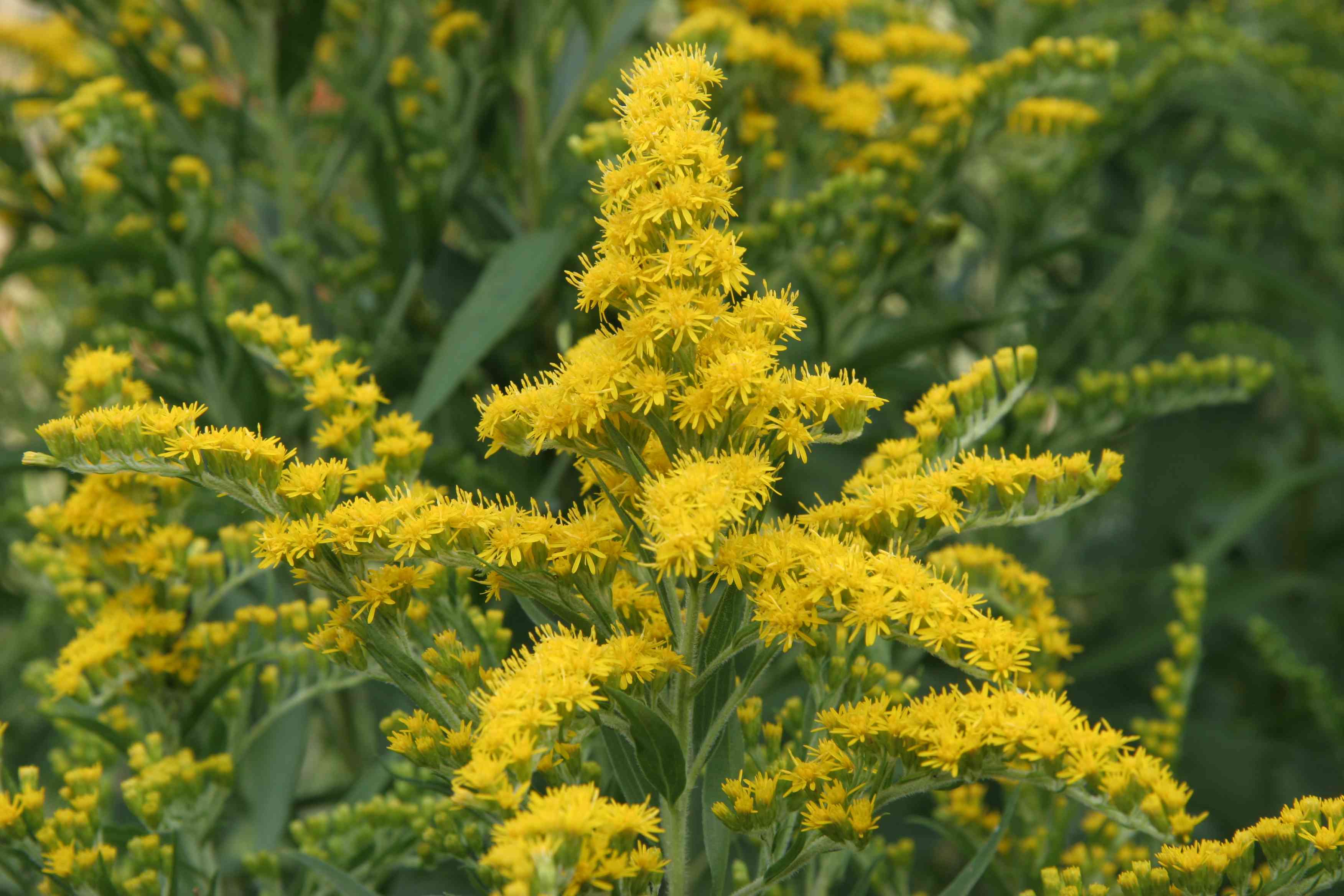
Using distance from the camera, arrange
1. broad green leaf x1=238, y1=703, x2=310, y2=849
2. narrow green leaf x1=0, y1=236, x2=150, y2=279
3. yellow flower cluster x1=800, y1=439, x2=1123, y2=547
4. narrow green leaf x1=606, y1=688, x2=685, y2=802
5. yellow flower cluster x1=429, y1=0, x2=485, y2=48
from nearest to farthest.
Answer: narrow green leaf x1=606, y1=688, x2=685, y2=802 < yellow flower cluster x1=800, y1=439, x2=1123, y2=547 < broad green leaf x1=238, y1=703, x2=310, y2=849 < narrow green leaf x1=0, y1=236, x2=150, y2=279 < yellow flower cluster x1=429, y1=0, x2=485, y2=48

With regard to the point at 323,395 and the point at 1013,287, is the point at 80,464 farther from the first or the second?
the point at 1013,287

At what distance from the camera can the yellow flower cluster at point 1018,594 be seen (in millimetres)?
1212

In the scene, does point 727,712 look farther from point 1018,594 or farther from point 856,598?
point 1018,594

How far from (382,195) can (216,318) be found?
320mm

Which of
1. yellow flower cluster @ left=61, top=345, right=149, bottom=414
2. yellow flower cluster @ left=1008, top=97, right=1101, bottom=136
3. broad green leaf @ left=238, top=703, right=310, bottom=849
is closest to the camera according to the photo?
yellow flower cluster @ left=61, top=345, right=149, bottom=414

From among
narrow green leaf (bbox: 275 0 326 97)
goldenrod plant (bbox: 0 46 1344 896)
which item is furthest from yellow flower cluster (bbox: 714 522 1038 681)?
narrow green leaf (bbox: 275 0 326 97)

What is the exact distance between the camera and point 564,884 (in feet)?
2.42

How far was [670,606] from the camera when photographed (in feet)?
3.04

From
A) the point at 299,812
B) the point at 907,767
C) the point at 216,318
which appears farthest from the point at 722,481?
the point at 299,812

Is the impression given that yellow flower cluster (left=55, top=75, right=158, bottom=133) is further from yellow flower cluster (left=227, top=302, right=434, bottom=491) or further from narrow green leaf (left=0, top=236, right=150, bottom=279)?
yellow flower cluster (left=227, top=302, right=434, bottom=491)

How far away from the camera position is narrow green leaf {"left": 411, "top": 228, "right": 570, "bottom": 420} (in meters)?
1.36

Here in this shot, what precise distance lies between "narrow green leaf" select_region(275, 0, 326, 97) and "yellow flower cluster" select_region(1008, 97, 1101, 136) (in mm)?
1034

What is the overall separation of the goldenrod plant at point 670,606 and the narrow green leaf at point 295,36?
854 mm

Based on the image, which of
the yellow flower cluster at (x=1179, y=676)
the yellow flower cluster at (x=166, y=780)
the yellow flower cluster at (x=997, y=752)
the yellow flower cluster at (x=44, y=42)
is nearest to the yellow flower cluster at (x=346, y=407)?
the yellow flower cluster at (x=166, y=780)
